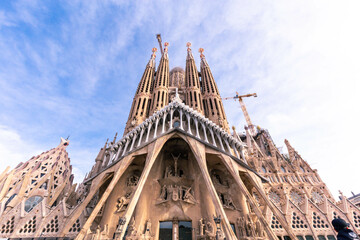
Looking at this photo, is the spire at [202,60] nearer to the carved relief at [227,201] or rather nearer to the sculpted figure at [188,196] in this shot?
the carved relief at [227,201]

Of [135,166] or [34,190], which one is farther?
[34,190]

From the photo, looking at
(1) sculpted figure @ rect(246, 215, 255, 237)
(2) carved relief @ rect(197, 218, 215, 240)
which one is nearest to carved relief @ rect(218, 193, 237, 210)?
(1) sculpted figure @ rect(246, 215, 255, 237)

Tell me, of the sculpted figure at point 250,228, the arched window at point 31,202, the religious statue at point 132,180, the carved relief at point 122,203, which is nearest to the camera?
the sculpted figure at point 250,228

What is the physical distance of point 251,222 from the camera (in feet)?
39.9

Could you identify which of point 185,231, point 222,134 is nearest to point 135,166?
point 185,231

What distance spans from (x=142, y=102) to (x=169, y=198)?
596 inches

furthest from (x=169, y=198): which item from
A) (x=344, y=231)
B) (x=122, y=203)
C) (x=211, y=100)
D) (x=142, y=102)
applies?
(x=211, y=100)

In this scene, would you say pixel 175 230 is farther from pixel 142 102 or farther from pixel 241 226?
pixel 142 102

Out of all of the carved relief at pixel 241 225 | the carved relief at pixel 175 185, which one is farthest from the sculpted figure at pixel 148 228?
the carved relief at pixel 241 225

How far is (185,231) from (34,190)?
17.1 meters

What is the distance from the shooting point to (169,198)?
43.8 feet

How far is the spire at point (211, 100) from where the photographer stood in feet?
72.8

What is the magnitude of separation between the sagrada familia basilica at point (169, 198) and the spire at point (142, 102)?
4.47 m

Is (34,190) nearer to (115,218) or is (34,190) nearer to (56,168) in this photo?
(56,168)
